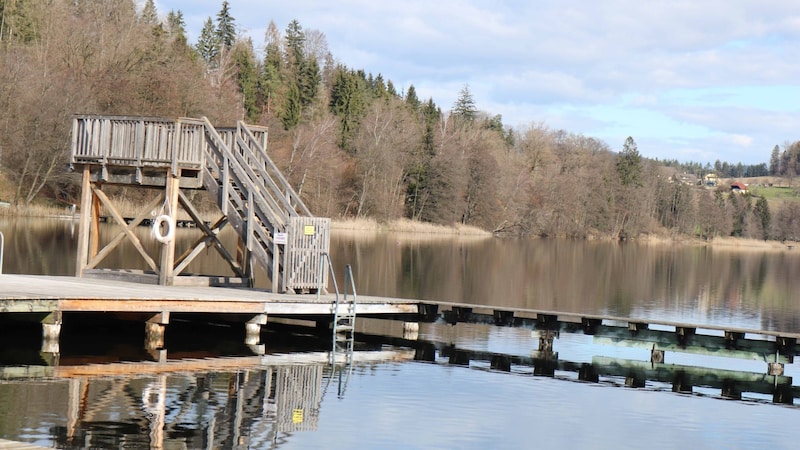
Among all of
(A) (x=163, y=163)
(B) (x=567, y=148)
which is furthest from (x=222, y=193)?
(B) (x=567, y=148)

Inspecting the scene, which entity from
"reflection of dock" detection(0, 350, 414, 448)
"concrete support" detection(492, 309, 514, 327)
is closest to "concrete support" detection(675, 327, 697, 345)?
"concrete support" detection(492, 309, 514, 327)

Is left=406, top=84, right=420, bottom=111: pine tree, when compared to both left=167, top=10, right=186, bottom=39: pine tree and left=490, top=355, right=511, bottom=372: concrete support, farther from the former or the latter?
left=490, top=355, right=511, bottom=372: concrete support

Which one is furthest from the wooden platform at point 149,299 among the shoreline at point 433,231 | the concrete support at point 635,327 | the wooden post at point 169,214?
the shoreline at point 433,231

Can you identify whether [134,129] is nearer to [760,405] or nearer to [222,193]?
[222,193]

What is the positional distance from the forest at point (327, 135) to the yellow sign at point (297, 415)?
5145 cm

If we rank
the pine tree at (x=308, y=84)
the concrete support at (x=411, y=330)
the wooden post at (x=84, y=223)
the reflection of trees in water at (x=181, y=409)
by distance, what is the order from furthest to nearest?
the pine tree at (x=308, y=84) → the wooden post at (x=84, y=223) → the concrete support at (x=411, y=330) → the reflection of trees in water at (x=181, y=409)

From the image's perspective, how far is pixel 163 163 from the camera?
25.8 meters

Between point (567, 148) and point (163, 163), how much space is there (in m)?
111

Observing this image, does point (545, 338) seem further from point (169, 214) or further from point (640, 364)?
point (169, 214)

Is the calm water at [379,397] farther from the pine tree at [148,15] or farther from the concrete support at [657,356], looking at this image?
the pine tree at [148,15]

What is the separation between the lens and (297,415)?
53.2ft

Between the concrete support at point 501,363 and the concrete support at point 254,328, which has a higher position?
the concrete support at point 254,328

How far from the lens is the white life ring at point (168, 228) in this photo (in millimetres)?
25391

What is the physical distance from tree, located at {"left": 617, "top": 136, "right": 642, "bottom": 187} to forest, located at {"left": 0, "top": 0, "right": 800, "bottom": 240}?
0.27 meters
